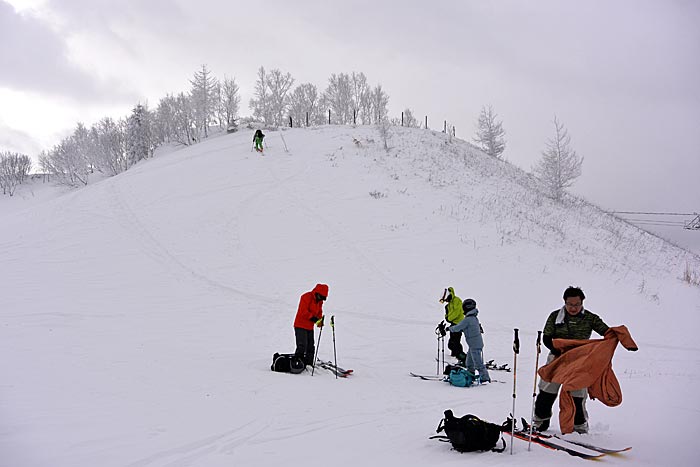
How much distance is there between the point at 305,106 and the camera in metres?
77.2

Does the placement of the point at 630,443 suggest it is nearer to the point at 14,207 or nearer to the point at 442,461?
the point at 442,461

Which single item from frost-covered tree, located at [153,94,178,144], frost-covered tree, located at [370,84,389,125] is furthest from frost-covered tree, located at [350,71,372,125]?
frost-covered tree, located at [153,94,178,144]

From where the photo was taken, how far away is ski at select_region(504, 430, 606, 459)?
5336mm

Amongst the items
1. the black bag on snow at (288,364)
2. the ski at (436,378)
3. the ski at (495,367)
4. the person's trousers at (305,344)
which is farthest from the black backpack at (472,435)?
A: the ski at (495,367)

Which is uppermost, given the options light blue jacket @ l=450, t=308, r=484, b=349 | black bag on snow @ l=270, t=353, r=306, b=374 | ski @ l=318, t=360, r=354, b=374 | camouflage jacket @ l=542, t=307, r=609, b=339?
camouflage jacket @ l=542, t=307, r=609, b=339

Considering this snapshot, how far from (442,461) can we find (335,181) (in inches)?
987

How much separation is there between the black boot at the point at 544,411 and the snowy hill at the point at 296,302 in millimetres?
684

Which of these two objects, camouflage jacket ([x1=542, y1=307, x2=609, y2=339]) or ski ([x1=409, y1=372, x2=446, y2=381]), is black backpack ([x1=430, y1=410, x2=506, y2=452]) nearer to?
camouflage jacket ([x1=542, y1=307, x2=609, y2=339])

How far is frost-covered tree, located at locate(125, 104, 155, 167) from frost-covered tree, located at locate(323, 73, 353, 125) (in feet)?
93.3

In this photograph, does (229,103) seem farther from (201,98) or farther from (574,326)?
(574,326)

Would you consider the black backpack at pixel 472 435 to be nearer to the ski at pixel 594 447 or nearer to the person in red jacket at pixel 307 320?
the ski at pixel 594 447

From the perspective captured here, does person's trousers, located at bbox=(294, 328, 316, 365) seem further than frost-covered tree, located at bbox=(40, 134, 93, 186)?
No

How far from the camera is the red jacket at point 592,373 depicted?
18.7 ft

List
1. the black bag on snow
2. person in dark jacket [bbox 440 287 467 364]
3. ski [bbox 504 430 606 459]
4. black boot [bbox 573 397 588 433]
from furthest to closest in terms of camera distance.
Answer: person in dark jacket [bbox 440 287 467 364]
the black bag on snow
black boot [bbox 573 397 588 433]
ski [bbox 504 430 606 459]
